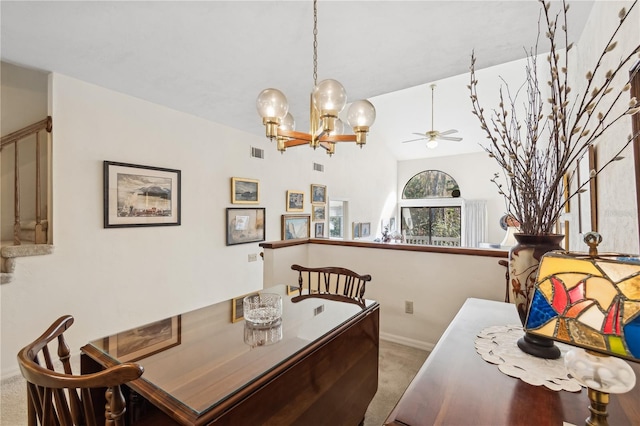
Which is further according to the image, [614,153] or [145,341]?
[614,153]

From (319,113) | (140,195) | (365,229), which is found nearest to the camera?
(319,113)

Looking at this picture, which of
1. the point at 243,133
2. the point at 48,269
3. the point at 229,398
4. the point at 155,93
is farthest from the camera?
the point at 243,133

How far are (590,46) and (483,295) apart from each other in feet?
6.43

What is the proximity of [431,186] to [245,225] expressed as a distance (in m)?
7.01

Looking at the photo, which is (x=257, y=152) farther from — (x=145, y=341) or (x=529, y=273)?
(x=529, y=273)

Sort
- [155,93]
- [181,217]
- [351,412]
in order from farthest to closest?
[181,217], [155,93], [351,412]

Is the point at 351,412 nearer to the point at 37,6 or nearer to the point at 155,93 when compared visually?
the point at 37,6

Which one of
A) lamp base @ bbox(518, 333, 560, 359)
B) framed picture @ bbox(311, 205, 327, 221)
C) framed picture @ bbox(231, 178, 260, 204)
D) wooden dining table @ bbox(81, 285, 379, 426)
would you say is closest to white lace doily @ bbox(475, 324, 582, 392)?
lamp base @ bbox(518, 333, 560, 359)

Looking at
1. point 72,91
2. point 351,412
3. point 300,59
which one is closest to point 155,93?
point 72,91

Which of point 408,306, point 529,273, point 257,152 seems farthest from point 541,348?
point 257,152

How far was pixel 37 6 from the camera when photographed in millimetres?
1883

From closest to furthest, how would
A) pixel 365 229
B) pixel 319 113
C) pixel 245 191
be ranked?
pixel 319 113, pixel 245 191, pixel 365 229

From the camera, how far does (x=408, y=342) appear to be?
2.90m

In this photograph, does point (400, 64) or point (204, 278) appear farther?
point (204, 278)
